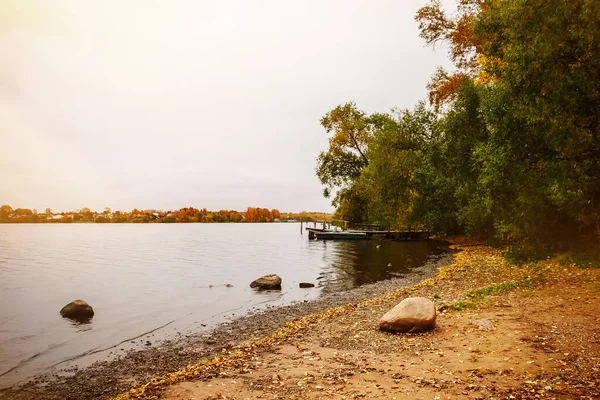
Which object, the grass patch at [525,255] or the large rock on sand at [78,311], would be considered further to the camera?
the grass patch at [525,255]

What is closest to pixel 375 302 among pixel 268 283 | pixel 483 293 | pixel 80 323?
pixel 483 293

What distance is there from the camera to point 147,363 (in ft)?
38.4

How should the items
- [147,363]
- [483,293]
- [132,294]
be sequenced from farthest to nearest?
[132,294]
[483,293]
[147,363]

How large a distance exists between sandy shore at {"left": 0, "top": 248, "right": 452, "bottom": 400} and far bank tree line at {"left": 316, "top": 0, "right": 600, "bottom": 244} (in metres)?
10.8

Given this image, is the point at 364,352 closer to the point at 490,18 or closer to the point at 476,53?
the point at 490,18

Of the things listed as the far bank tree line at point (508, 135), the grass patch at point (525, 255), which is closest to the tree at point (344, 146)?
the far bank tree line at point (508, 135)

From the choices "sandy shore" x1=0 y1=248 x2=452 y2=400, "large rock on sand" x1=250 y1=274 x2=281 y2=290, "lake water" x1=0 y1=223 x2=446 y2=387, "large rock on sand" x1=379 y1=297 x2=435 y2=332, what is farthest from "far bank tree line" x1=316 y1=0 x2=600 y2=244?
"large rock on sand" x1=250 y1=274 x2=281 y2=290

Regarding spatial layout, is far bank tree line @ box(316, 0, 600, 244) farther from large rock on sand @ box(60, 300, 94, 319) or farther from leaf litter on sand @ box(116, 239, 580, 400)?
large rock on sand @ box(60, 300, 94, 319)

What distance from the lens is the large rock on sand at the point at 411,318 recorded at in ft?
36.2

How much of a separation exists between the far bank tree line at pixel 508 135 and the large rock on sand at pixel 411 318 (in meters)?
5.51

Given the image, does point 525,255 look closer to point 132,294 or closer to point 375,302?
point 375,302

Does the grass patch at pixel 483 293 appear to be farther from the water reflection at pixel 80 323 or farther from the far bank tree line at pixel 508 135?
the water reflection at pixel 80 323

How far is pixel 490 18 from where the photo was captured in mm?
13086

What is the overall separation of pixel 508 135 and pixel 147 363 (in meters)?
13.7
